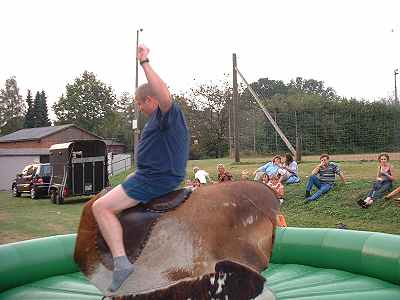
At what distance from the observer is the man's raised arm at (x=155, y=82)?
330 centimetres

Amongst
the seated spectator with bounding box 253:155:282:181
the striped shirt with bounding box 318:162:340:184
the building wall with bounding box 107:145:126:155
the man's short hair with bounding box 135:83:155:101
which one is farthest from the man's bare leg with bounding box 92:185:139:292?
the building wall with bounding box 107:145:126:155

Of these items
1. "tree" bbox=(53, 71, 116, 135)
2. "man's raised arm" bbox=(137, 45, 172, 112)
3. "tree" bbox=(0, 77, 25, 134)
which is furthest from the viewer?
"tree" bbox=(0, 77, 25, 134)

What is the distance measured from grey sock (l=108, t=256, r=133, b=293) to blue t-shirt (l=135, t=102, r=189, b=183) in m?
0.57

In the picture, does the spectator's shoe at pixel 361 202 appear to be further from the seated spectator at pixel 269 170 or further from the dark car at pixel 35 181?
the dark car at pixel 35 181

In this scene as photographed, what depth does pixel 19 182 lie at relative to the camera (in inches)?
890

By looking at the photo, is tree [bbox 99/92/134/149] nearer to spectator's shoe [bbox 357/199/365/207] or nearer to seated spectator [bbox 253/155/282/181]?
seated spectator [bbox 253/155/282/181]

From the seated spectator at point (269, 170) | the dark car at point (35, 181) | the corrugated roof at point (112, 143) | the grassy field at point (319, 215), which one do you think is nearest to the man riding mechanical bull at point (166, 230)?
the grassy field at point (319, 215)

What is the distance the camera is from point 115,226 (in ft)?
11.5

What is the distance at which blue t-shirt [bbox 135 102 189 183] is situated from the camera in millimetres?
3459

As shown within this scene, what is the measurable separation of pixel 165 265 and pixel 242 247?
60cm

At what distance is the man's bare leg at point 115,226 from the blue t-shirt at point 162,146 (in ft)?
0.65

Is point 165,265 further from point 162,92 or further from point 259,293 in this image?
point 162,92

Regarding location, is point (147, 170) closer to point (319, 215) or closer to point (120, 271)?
point (120, 271)

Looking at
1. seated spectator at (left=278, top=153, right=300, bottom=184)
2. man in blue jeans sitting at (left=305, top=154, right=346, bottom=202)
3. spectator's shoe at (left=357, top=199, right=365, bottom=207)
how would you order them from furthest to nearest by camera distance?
seated spectator at (left=278, top=153, right=300, bottom=184)
man in blue jeans sitting at (left=305, top=154, right=346, bottom=202)
spectator's shoe at (left=357, top=199, right=365, bottom=207)
